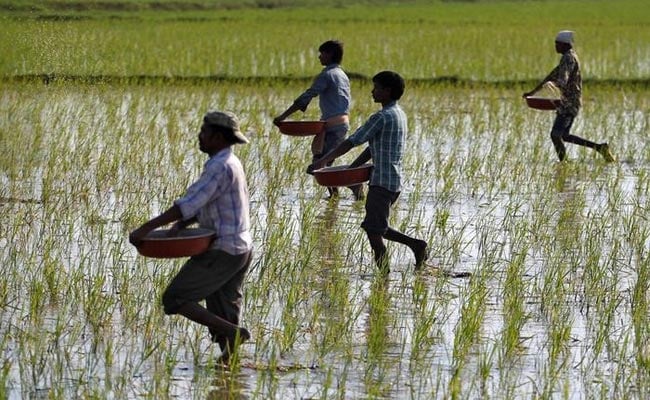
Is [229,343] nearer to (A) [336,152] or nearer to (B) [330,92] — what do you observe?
(A) [336,152]

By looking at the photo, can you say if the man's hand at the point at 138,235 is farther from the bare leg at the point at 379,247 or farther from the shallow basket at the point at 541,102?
the shallow basket at the point at 541,102

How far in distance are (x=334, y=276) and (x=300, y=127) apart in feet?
6.82

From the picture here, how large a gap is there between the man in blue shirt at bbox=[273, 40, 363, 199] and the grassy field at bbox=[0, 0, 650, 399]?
1.46 ft

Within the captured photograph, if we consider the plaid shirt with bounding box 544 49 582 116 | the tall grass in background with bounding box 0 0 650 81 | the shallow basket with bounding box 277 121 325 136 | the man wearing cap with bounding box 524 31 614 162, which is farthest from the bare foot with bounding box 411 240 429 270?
the tall grass in background with bounding box 0 0 650 81

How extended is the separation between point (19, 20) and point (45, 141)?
8.47 m

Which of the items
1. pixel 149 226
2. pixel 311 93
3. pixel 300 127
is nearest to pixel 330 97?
pixel 311 93

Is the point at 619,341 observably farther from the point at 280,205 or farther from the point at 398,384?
the point at 280,205

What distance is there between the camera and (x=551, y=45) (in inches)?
895

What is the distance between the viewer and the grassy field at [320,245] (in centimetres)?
495

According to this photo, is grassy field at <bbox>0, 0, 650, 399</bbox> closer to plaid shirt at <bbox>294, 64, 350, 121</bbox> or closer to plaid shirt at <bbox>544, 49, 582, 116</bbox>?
plaid shirt at <bbox>544, 49, 582, 116</bbox>

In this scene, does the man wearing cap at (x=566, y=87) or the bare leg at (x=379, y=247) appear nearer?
the bare leg at (x=379, y=247)

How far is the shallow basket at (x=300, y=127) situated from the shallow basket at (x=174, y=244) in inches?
138

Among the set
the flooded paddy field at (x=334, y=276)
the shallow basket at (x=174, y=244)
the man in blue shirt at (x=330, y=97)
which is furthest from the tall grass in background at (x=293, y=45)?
the shallow basket at (x=174, y=244)

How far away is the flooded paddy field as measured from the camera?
4.89 m
